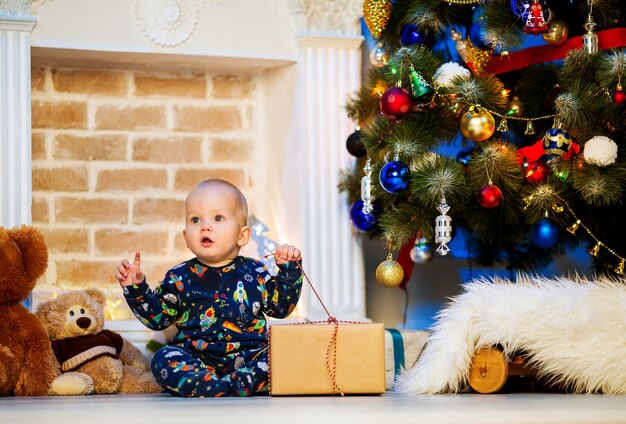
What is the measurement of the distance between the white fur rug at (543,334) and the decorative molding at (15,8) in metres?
1.36

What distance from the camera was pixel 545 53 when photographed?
8.37 ft

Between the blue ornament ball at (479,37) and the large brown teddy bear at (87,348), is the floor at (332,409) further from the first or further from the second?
the blue ornament ball at (479,37)

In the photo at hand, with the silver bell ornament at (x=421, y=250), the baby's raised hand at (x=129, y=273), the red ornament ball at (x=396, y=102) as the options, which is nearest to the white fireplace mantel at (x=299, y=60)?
the silver bell ornament at (x=421, y=250)

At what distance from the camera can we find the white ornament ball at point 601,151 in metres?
2.28

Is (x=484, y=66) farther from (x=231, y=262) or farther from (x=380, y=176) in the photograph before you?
(x=231, y=262)

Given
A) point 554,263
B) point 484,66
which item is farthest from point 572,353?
point 554,263

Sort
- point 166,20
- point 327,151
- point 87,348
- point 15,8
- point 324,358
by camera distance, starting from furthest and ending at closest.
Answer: point 327,151, point 166,20, point 15,8, point 87,348, point 324,358

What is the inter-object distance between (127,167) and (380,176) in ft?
2.89

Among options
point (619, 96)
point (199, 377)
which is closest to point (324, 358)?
point (199, 377)

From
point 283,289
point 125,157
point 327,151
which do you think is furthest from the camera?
point 125,157

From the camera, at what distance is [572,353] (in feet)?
6.91

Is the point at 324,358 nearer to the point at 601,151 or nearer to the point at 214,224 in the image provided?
the point at 214,224

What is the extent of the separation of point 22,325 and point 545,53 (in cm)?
145

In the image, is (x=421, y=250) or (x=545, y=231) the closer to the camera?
(x=545, y=231)
